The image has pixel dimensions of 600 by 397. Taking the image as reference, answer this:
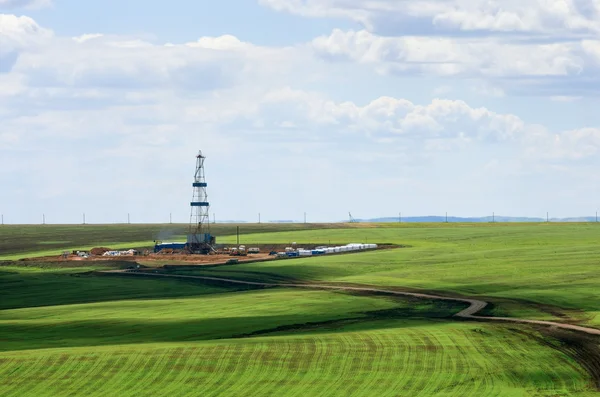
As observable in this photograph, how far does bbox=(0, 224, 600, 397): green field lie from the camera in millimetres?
82062

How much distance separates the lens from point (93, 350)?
93875mm

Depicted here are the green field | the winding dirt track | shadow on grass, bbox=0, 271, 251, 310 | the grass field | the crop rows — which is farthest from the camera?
shadow on grass, bbox=0, 271, 251, 310

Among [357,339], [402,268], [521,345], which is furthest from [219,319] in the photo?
[402,268]

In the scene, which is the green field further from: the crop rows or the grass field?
the grass field

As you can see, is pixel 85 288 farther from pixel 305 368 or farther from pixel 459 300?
pixel 305 368

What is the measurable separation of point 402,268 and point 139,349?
9209 centimetres

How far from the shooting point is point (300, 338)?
101 m

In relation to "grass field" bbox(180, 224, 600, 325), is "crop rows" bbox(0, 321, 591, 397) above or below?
below

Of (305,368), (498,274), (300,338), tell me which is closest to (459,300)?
(498,274)

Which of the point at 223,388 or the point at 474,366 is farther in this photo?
the point at 474,366

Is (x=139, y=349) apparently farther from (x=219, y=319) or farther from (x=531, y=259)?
(x=531, y=259)

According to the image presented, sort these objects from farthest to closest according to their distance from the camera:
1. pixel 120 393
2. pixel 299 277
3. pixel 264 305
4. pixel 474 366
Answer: pixel 299 277 → pixel 264 305 → pixel 474 366 → pixel 120 393

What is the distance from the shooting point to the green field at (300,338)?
82.1 meters

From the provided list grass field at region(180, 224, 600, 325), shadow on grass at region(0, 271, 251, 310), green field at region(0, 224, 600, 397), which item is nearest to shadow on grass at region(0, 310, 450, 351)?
green field at region(0, 224, 600, 397)
